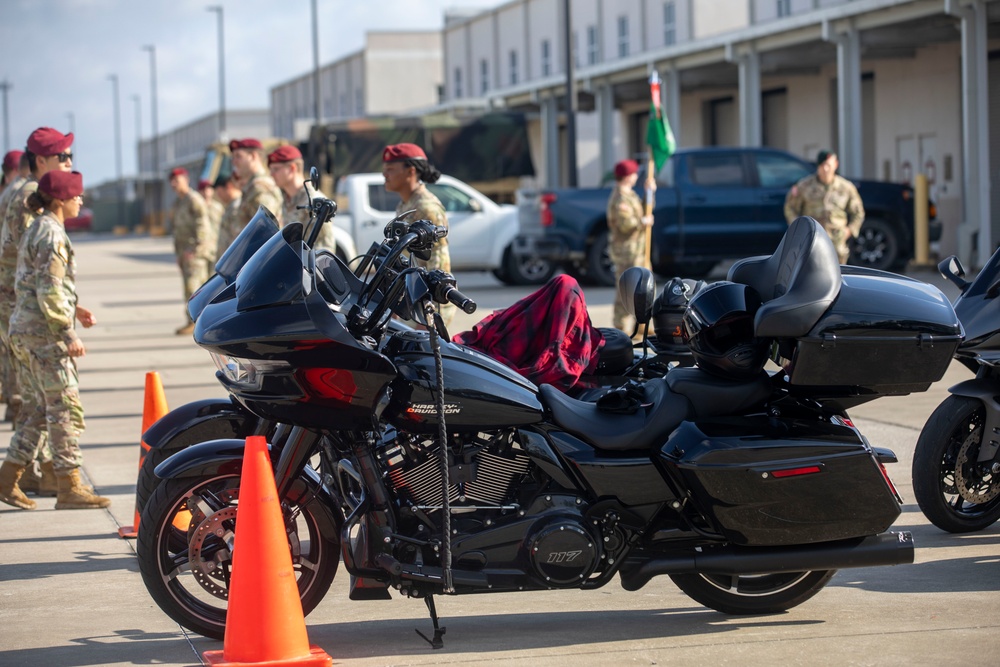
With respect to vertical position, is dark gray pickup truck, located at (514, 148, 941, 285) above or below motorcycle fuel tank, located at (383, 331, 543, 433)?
above

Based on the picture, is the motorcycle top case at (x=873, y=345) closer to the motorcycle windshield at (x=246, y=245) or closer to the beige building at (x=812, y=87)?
the motorcycle windshield at (x=246, y=245)

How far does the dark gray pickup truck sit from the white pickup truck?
1211mm

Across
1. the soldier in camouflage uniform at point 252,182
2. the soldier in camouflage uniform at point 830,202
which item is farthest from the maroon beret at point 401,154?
the soldier in camouflage uniform at point 830,202

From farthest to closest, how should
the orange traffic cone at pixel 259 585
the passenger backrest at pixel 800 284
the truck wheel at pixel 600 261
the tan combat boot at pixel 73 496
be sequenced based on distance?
the truck wheel at pixel 600 261 → the tan combat boot at pixel 73 496 → the passenger backrest at pixel 800 284 → the orange traffic cone at pixel 259 585

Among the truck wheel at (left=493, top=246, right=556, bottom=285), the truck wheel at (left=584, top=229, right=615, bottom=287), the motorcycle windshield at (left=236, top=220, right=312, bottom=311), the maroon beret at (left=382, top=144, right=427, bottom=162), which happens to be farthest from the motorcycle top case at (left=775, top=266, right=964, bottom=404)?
the truck wheel at (left=493, top=246, right=556, bottom=285)

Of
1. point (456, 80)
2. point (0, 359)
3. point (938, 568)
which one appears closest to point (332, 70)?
point (456, 80)

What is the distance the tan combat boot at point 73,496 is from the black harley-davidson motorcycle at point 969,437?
4.26 m

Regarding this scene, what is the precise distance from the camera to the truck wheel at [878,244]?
20078mm

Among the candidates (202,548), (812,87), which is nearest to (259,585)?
(202,548)

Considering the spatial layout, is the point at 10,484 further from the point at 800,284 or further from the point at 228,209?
the point at 228,209

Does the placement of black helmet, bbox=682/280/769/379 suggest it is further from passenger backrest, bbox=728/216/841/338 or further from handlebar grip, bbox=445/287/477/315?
handlebar grip, bbox=445/287/477/315

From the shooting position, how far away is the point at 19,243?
822 centimetres

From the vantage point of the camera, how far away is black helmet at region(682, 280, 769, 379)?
16.2 ft

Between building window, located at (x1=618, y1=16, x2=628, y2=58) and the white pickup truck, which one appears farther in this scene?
building window, located at (x1=618, y1=16, x2=628, y2=58)
